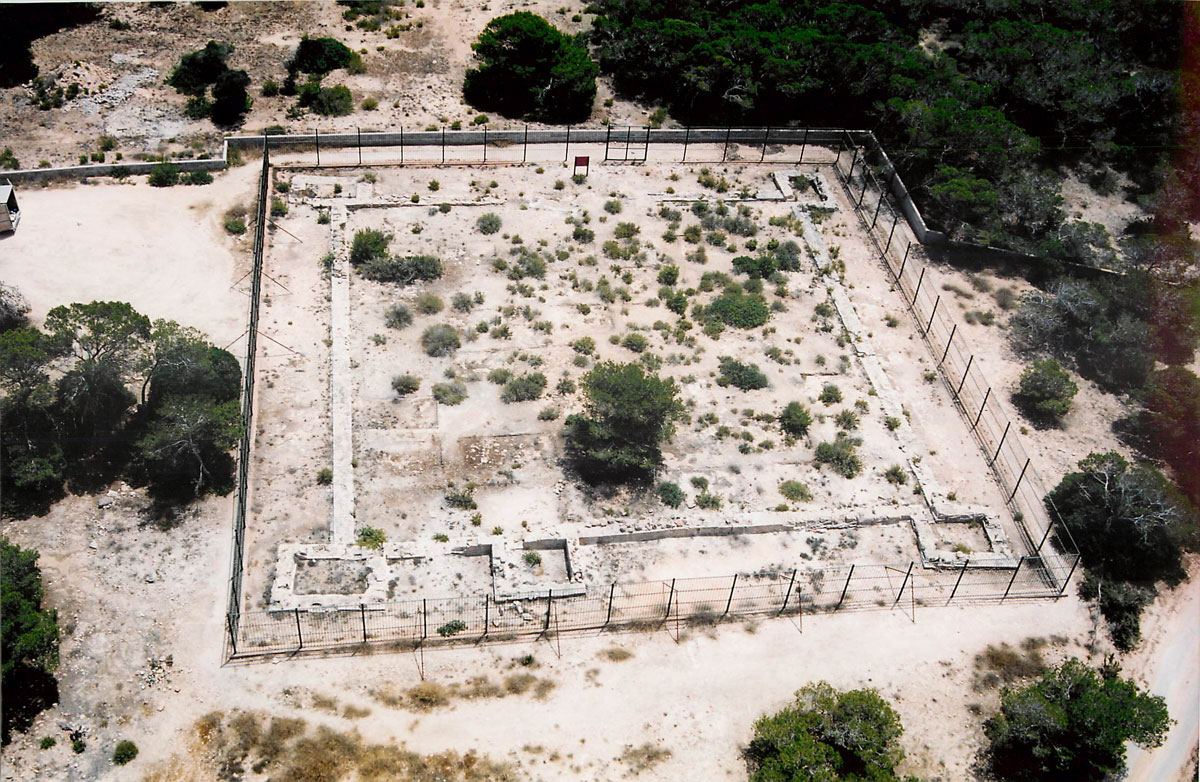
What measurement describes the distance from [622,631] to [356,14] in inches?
1989

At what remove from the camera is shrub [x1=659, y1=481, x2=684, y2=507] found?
43.6 m

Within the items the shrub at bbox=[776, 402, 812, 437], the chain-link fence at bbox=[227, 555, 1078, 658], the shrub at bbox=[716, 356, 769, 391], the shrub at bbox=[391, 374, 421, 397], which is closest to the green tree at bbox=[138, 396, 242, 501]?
the chain-link fence at bbox=[227, 555, 1078, 658]

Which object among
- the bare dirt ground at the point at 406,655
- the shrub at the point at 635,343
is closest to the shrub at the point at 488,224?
the bare dirt ground at the point at 406,655

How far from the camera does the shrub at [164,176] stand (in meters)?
57.2

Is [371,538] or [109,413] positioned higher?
[109,413]

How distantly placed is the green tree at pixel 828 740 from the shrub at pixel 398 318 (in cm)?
2508

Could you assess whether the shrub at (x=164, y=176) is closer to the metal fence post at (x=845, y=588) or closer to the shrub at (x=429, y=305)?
the shrub at (x=429, y=305)

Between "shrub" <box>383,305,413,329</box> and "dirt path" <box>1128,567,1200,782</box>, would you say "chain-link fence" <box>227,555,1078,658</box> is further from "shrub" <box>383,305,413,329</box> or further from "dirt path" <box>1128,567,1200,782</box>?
"shrub" <box>383,305,413,329</box>

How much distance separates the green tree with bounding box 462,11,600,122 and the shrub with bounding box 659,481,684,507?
30.2 meters

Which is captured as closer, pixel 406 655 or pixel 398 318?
pixel 406 655

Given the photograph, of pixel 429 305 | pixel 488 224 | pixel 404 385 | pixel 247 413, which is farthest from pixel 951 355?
pixel 247 413

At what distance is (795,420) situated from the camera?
47.2m

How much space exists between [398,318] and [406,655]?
60.6 ft

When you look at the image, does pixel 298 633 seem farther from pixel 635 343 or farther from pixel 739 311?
pixel 739 311
